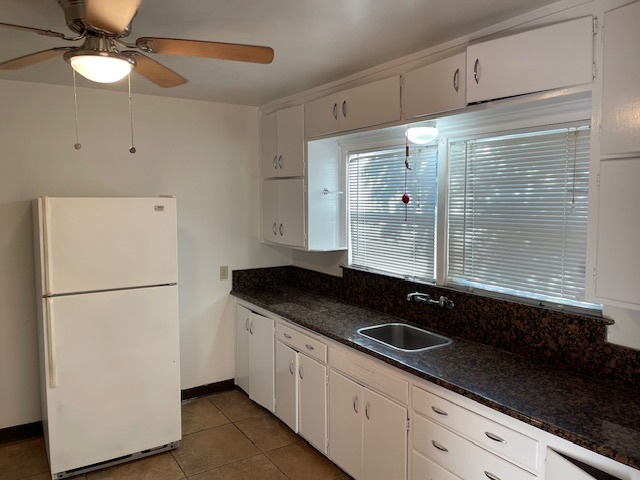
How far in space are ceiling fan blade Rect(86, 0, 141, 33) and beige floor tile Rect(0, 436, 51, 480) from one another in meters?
2.68

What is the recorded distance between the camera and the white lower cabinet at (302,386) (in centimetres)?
293

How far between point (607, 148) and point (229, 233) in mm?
2927

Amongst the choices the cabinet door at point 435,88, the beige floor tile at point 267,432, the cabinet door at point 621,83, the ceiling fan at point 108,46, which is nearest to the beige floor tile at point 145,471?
the beige floor tile at point 267,432

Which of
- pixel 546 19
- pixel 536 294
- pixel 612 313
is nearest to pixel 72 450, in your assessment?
pixel 536 294

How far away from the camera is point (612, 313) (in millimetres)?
2018

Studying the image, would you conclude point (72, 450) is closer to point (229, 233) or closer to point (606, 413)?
point (229, 233)

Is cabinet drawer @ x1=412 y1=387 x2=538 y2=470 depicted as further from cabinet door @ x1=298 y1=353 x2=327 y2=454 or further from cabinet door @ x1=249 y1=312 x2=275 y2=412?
cabinet door @ x1=249 y1=312 x2=275 y2=412

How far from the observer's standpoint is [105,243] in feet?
9.39

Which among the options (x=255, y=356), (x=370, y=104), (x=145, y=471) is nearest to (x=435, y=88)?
(x=370, y=104)

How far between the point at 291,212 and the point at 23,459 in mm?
2409

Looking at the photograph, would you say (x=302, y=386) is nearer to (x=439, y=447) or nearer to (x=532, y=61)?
(x=439, y=447)

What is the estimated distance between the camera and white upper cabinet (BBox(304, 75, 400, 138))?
2.65 meters

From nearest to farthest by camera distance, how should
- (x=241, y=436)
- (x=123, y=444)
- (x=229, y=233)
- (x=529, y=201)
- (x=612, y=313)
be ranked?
1. (x=612, y=313)
2. (x=529, y=201)
3. (x=123, y=444)
4. (x=241, y=436)
5. (x=229, y=233)

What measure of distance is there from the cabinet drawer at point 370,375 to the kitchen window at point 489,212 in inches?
28.6
